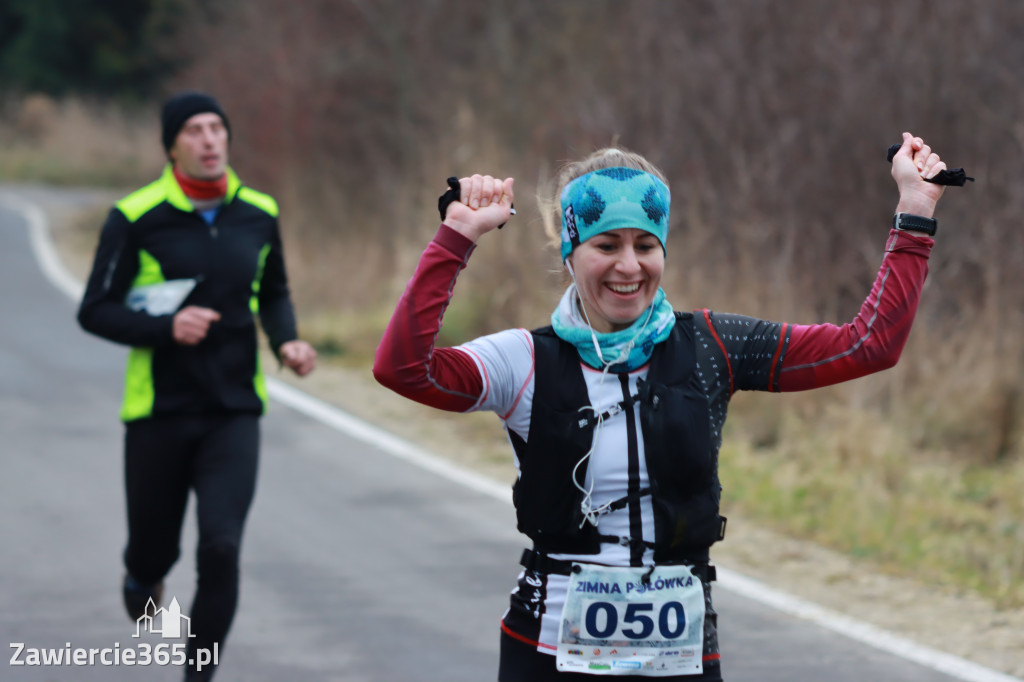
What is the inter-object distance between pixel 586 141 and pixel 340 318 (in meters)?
3.07

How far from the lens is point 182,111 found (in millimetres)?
5570

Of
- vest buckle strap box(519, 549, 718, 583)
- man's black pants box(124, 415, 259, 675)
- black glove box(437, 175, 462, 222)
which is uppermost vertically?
black glove box(437, 175, 462, 222)

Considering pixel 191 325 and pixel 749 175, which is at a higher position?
pixel 749 175

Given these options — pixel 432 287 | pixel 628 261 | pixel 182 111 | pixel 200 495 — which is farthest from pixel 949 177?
pixel 182 111

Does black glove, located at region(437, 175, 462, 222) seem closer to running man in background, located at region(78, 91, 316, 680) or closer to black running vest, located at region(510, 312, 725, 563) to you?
black running vest, located at region(510, 312, 725, 563)

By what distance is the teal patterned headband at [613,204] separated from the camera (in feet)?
10.7

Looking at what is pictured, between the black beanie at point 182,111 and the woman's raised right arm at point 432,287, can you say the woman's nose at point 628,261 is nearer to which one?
the woman's raised right arm at point 432,287

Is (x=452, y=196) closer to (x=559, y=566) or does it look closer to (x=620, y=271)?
(x=620, y=271)

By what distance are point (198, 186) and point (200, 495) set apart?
1.12m

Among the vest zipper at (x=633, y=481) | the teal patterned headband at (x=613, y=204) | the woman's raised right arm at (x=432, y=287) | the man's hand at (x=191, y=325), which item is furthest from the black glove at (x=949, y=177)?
the man's hand at (x=191, y=325)

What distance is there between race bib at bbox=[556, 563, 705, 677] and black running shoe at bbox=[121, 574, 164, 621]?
2.70m

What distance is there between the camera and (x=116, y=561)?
7.36 metres

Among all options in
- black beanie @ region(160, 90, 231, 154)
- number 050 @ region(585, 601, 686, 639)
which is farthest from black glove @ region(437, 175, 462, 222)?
black beanie @ region(160, 90, 231, 154)

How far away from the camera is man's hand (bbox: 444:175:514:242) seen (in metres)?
3.12
